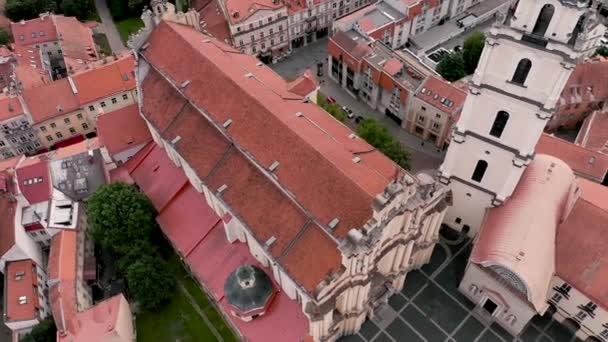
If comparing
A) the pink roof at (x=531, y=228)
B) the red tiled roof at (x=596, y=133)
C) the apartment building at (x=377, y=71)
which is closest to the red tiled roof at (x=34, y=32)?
the apartment building at (x=377, y=71)

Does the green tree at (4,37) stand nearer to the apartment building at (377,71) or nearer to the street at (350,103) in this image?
the street at (350,103)

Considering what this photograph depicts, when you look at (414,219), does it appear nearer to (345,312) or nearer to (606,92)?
(345,312)

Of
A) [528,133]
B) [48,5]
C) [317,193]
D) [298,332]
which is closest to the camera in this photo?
[528,133]

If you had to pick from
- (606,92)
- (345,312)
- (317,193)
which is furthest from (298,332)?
(606,92)

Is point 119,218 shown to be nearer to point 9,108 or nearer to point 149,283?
point 149,283

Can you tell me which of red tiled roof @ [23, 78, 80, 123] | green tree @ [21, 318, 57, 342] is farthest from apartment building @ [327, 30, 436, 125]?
green tree @ [21, 318, 57, 342]

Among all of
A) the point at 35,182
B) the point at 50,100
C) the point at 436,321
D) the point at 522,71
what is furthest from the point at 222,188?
the point at 50,100
